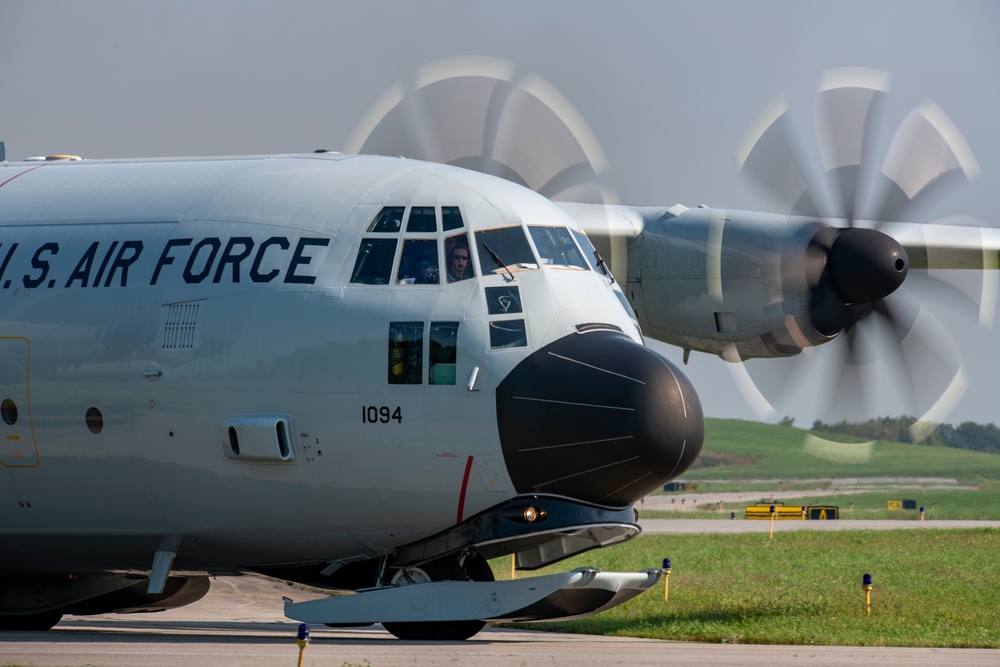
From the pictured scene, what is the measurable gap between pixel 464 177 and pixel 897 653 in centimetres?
693

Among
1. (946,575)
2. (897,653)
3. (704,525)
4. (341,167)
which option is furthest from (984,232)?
(704,525)

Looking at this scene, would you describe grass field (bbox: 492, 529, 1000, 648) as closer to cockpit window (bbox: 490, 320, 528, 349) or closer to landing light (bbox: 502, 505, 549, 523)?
landing light (bbox: 502, 505, 549, 523)

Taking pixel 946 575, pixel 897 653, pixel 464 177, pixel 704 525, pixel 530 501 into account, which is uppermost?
pixel 464 177

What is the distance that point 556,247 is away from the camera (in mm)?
15469

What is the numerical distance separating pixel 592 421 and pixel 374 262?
286 centimetres

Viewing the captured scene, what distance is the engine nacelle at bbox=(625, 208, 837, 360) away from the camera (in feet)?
66.5

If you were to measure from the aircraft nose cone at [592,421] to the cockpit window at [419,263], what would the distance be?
1393 millimetres

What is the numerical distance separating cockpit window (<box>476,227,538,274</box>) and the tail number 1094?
171cm

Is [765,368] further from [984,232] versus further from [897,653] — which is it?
[897,653]

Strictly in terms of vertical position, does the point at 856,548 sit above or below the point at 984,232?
below

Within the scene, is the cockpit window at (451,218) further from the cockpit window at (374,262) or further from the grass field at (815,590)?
the grass field at (815,590)

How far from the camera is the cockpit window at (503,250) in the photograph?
585 inches

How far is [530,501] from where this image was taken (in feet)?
47.2

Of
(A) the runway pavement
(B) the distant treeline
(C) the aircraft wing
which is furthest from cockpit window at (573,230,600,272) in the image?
(B) the distant treeline
